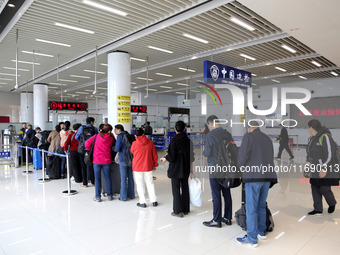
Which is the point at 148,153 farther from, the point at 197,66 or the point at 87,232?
the point at 197,66

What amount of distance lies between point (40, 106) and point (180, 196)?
1269 centimetres

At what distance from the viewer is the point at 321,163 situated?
4.03m

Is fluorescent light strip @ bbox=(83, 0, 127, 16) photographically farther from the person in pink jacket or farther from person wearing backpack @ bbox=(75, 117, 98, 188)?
the person in pink jacket

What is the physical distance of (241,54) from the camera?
9.14 m

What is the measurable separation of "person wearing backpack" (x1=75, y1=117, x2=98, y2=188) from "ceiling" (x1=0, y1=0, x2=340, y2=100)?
2597mm

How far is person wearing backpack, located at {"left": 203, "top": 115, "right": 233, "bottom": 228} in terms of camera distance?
11.7 ft

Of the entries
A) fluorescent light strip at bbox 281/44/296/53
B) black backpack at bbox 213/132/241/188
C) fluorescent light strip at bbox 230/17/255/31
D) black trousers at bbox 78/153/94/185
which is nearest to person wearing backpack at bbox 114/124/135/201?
black trousers at bbox 78/153/94/185

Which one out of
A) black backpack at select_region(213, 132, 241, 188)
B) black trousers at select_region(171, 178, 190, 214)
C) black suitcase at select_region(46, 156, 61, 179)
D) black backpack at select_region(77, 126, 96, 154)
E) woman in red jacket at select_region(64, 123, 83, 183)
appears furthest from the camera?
black suitcase at select_region(46, 156, 61, 179)

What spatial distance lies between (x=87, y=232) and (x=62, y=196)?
83.4 inches

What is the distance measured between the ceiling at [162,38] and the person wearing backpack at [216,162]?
218cm

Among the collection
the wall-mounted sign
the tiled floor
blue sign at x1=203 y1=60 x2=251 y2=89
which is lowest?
the tiled floor

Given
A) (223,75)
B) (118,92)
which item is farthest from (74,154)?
(223,75)

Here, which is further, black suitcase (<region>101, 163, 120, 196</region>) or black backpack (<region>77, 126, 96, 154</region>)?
black backpack (<region>77, 126, 96, 154</region>)

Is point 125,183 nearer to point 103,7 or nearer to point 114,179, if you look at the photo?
point 114,179
